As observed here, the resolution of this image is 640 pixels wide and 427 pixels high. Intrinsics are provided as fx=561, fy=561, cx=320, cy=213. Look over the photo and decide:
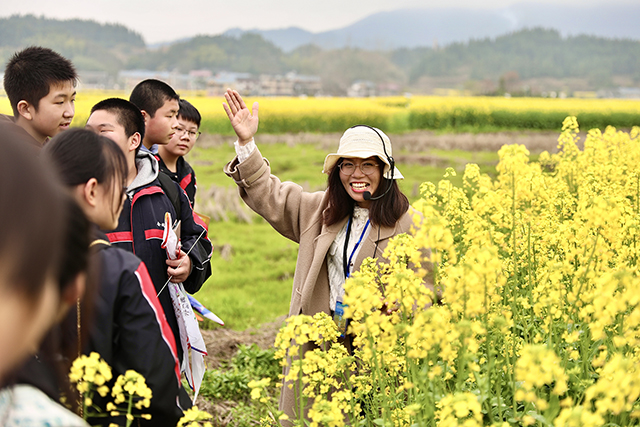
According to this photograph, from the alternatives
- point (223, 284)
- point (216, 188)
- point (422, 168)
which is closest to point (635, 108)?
point (422, 168)

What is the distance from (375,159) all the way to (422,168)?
44.1ft

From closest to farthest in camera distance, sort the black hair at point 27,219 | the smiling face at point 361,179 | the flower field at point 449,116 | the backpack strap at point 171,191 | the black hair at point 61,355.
Answer: the black hair at point 27,219 → the black hair at point 61,355 → the backpack strap at point 171,191 → the smiling face at point 361,179 → the flower field at point 449,116

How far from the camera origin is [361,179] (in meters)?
3.54

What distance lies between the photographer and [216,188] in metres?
12.4

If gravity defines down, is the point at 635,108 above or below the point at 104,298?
above

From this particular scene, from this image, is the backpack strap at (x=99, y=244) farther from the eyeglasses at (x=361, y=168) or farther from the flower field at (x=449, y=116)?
the flower field at (x=449, y=116)

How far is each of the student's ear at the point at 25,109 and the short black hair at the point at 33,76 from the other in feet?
0.07

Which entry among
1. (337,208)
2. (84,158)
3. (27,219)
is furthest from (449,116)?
(27,219)

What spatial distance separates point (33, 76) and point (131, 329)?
2116 millimetres

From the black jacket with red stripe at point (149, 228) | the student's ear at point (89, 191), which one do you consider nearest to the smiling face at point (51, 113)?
the black jacket with red stripe at point (149, 228)

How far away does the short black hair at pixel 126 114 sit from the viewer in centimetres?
298

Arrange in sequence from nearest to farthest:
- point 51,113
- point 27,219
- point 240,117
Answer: point 27,219 < point 51,113 < point 240,117

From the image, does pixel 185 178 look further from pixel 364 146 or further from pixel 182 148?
pixel 364 146

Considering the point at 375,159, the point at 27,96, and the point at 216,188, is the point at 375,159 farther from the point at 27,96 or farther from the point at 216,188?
the point at 216,188
